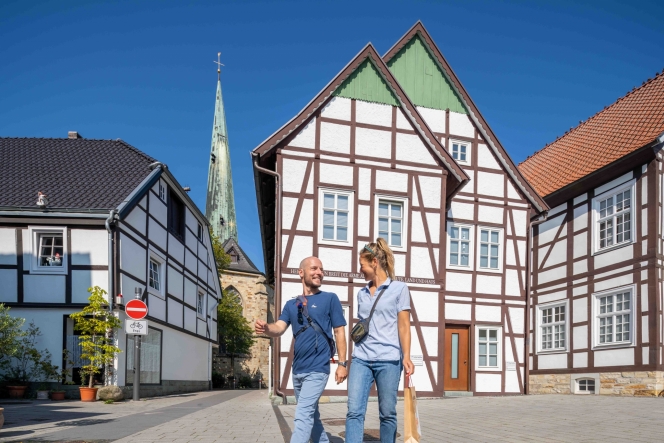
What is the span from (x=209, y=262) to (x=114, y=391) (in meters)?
13.2

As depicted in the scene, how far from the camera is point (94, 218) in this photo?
1698 cm

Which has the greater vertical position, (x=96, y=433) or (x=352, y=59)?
(x=352, y=59)

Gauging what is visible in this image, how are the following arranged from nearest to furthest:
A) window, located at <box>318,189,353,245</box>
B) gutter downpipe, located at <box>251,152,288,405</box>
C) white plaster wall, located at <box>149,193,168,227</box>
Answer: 1. gutter downpipe, located at <box>251,152,288,405</box>
2. window, located at <box>318,189,353,245</box>
3. white plaster wall, located at <box>149,193,168,227</box>

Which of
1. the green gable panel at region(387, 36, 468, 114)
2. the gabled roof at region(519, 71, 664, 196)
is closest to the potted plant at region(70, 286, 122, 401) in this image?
the green gable panel at region(387, 36, 468, 114)

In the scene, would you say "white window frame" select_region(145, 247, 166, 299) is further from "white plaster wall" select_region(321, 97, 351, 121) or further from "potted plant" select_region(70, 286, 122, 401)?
"white plaster wall" select_region(321, 97, 351, 121)

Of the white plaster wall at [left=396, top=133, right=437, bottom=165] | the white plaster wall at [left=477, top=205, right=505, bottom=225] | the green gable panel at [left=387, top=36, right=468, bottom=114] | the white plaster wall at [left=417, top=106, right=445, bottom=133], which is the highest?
the green gable panel at [left=387, top=36, right=468, bottom=114]

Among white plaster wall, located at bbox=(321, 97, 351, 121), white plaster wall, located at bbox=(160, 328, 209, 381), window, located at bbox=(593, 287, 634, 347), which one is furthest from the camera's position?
white plaster wall, located at bbox=(160, 328, 209, 381)

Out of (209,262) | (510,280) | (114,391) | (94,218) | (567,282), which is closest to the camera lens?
(114,391)

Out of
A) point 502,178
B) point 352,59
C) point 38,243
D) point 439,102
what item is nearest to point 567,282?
point 502,178

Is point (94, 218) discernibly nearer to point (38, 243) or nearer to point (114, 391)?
point (38, 243)

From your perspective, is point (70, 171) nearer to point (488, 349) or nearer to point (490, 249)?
point (490, 249)

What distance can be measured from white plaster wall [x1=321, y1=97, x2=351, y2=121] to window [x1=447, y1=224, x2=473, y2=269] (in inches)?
177

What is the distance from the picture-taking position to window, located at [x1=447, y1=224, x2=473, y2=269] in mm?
18188

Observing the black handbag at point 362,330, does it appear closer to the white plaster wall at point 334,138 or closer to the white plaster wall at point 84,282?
the white plaster wall at point 334,138
